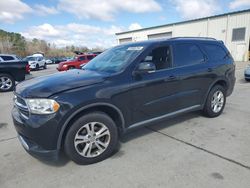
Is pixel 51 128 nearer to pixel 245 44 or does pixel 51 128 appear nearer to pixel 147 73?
pixel 147 73

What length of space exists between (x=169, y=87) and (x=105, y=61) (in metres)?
1.33

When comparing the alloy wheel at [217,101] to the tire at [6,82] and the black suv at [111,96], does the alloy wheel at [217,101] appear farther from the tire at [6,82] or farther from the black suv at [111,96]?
the tire at [6,82]

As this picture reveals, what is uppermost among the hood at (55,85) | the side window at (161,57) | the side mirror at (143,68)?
the side window at (161,57)

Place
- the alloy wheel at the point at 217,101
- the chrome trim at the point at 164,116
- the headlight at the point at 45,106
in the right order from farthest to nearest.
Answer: the alloy wheel at the point at 217,101
the chrome trim at the point at 164,116
the headlight at the point at 45,106

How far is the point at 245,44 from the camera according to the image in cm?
2512

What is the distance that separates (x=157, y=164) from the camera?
291 cm

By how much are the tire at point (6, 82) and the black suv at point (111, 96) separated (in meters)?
7.23

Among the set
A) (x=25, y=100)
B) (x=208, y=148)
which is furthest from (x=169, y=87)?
(x=25, y=100)

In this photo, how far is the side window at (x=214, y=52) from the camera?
446cm

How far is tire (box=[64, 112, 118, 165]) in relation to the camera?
2757 millimetres

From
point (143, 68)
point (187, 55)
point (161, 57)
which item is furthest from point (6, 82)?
point (187, 55)

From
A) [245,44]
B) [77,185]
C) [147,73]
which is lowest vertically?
[77,185]

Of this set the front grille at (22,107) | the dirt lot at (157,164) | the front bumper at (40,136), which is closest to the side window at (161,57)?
the dirt lot at (157,164)

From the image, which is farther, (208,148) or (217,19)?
(217,19)
